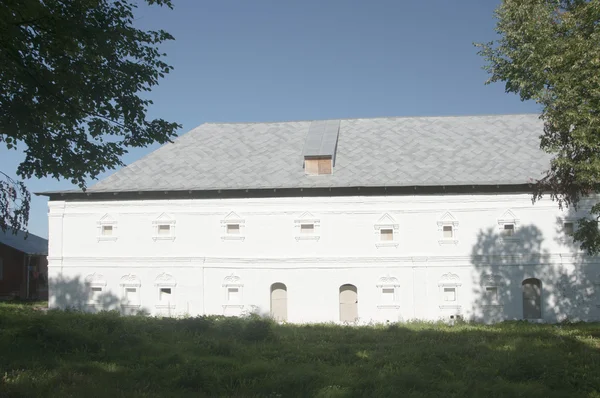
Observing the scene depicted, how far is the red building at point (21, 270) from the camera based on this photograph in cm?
3950

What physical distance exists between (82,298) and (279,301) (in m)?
9.78

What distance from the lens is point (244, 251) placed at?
27344 millimetres

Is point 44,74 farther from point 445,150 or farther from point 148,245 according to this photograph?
point 445,150

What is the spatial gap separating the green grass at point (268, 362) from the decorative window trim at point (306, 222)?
7673mm

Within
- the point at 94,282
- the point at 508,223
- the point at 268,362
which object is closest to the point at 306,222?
the point at 508,223

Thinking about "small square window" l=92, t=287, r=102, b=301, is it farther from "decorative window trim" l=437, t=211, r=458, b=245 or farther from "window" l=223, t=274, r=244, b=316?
"decorative window trim" l=437, t=211, r=458, b=245

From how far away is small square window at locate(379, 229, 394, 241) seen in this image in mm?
26938

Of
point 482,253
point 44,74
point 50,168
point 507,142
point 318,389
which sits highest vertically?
point 507,142

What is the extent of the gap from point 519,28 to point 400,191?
33.5 feet

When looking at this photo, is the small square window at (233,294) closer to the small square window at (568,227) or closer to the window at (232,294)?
the window at (232,294)

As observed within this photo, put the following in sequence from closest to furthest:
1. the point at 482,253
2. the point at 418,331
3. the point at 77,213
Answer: the point at 418,331 → the point at 482,253 → the point at 77,213

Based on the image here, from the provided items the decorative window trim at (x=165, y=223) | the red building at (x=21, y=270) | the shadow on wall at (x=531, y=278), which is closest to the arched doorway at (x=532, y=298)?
the shadow on wall at (x=531, y=278)

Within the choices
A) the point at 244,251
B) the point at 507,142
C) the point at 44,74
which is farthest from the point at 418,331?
the point at 44,74

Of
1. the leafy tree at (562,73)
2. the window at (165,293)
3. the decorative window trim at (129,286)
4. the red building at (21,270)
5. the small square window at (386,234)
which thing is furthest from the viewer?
the red building at (21,270)
